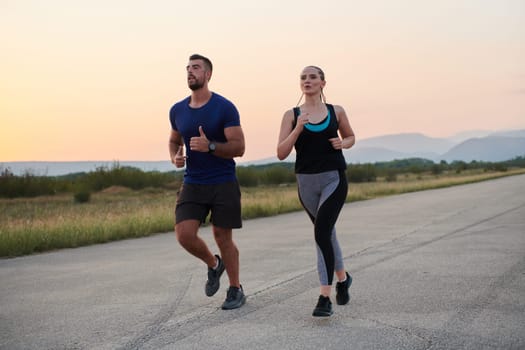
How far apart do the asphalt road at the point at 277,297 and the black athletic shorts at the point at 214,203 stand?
80 cm

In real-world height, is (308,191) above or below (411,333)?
above

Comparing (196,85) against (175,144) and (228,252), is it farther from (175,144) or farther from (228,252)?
(228,252)

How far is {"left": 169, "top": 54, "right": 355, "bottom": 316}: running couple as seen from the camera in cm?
544

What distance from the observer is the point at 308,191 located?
551 cm

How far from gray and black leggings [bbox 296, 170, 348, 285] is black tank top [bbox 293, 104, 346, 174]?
2.3 inches

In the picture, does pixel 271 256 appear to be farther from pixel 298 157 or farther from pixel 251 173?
pixel 251 173

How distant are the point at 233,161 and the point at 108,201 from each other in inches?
1156

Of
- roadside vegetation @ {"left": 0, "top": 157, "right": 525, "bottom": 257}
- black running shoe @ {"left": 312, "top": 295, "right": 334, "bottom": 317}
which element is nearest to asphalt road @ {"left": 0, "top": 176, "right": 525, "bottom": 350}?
black running shoe @ {"left": 312, "top": 295, "right": 334, "bottom": 317}

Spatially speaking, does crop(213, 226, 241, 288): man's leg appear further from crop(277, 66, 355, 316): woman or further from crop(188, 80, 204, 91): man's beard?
crop(188, 80, 204, 91): man's beard

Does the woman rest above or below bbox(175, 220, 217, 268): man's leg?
above

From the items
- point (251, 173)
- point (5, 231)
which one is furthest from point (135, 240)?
point (251, 173)

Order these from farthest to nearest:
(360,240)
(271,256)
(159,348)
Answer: (360,240), (271,256), (159,348)

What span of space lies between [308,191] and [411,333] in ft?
4.52

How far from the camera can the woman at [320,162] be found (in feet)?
17.8
